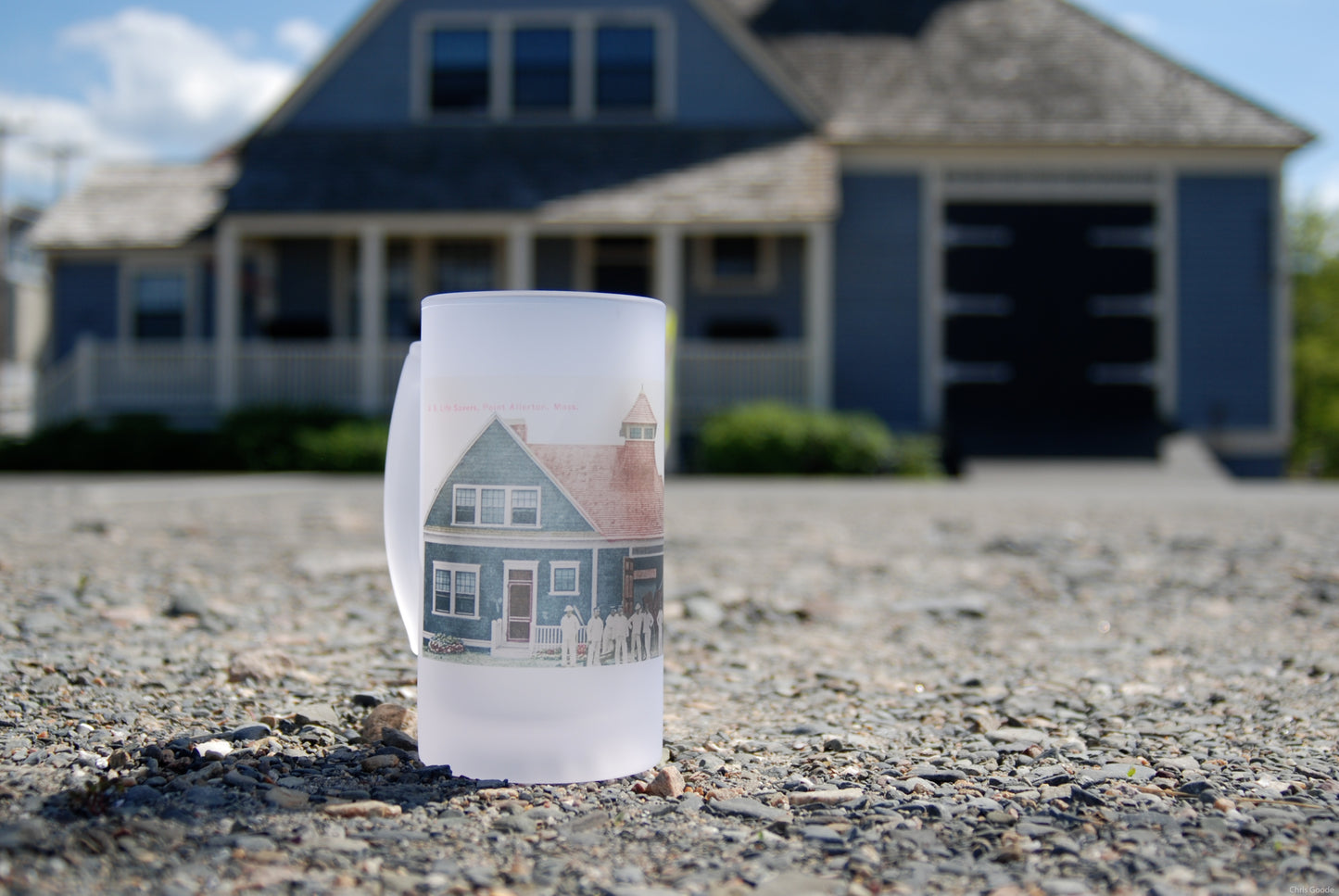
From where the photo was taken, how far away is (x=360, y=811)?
83.8 inches

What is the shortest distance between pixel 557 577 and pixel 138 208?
19077mm

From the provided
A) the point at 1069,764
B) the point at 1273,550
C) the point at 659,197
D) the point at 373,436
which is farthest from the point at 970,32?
the point at 1069,764

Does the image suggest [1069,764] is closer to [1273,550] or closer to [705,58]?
[1273,550]

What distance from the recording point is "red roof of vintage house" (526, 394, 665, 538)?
2.23 meters

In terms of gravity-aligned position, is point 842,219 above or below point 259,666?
above

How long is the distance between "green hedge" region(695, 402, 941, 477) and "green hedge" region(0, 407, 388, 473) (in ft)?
14.1

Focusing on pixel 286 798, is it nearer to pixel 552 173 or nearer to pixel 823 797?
pixel 823 797

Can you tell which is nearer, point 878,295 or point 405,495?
point 405,495

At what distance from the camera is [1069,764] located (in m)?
2.57

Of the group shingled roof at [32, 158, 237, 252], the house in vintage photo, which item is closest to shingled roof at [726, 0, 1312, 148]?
shingled roof at [32, 158, 237, 252]

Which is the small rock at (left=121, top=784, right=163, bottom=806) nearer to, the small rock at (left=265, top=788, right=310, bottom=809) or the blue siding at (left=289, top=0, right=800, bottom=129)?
the small rock at (left=265, top=788, right=310, bottom=809)

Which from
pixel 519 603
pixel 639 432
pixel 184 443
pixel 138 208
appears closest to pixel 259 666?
pixel 519 603

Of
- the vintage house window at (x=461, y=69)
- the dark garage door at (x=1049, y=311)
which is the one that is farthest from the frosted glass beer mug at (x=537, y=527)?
the vintage house window at (x=461, y=69)

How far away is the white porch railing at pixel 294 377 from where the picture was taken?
51.7 ft
